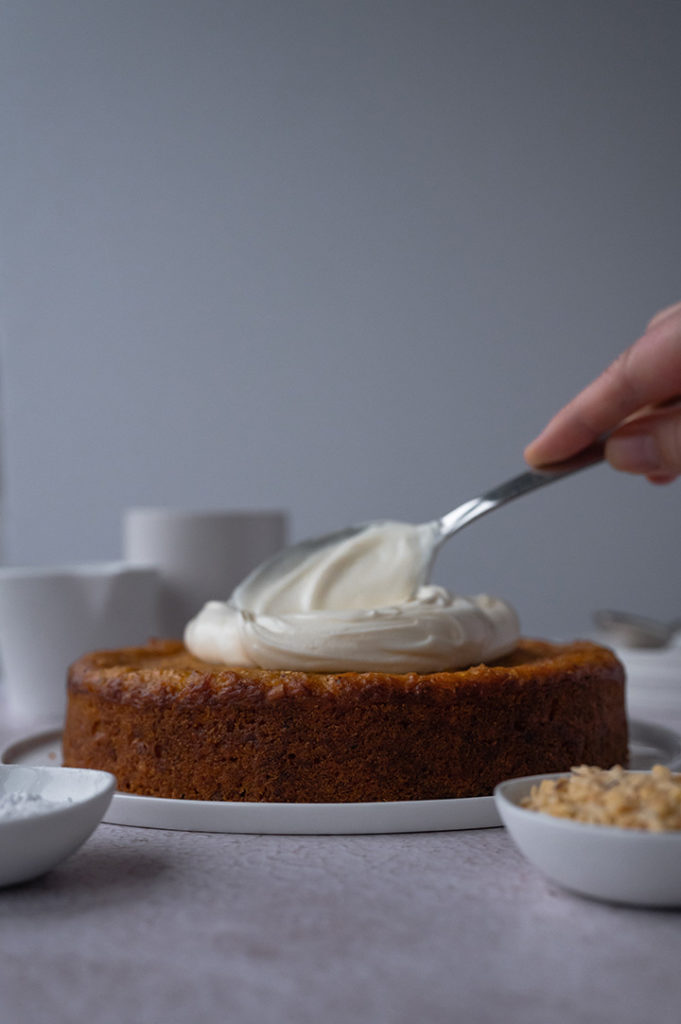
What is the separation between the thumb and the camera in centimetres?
143

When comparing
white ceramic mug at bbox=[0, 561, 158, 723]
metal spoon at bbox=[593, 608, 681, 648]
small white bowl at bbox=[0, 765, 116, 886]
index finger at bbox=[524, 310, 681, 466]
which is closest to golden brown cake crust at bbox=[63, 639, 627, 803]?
small white bowl at bbox=[0, 765, 116, 886]

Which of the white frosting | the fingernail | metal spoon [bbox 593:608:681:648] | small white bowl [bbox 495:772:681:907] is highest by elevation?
the fingernail

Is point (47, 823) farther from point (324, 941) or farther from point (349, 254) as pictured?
point (349, 254)

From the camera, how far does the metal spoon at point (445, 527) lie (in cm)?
138

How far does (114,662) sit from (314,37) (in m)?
3.09

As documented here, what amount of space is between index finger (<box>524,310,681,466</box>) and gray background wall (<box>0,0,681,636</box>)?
2.27m

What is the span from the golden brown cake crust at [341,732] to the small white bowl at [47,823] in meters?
0.18

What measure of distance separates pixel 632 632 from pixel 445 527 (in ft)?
4.72

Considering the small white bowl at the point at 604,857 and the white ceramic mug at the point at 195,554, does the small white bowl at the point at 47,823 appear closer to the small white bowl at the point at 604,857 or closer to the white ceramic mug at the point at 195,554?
the small white bowl at the point at 604,857

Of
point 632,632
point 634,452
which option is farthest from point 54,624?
point 632,632

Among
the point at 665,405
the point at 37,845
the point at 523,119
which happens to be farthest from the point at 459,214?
the point at 37,845

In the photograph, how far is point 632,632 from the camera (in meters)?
2.67

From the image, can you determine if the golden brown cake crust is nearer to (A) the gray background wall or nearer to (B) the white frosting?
(B) the white frosting

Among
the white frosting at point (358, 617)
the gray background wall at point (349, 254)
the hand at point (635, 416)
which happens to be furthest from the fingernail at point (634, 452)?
the gray background wall at point (349, 254)
